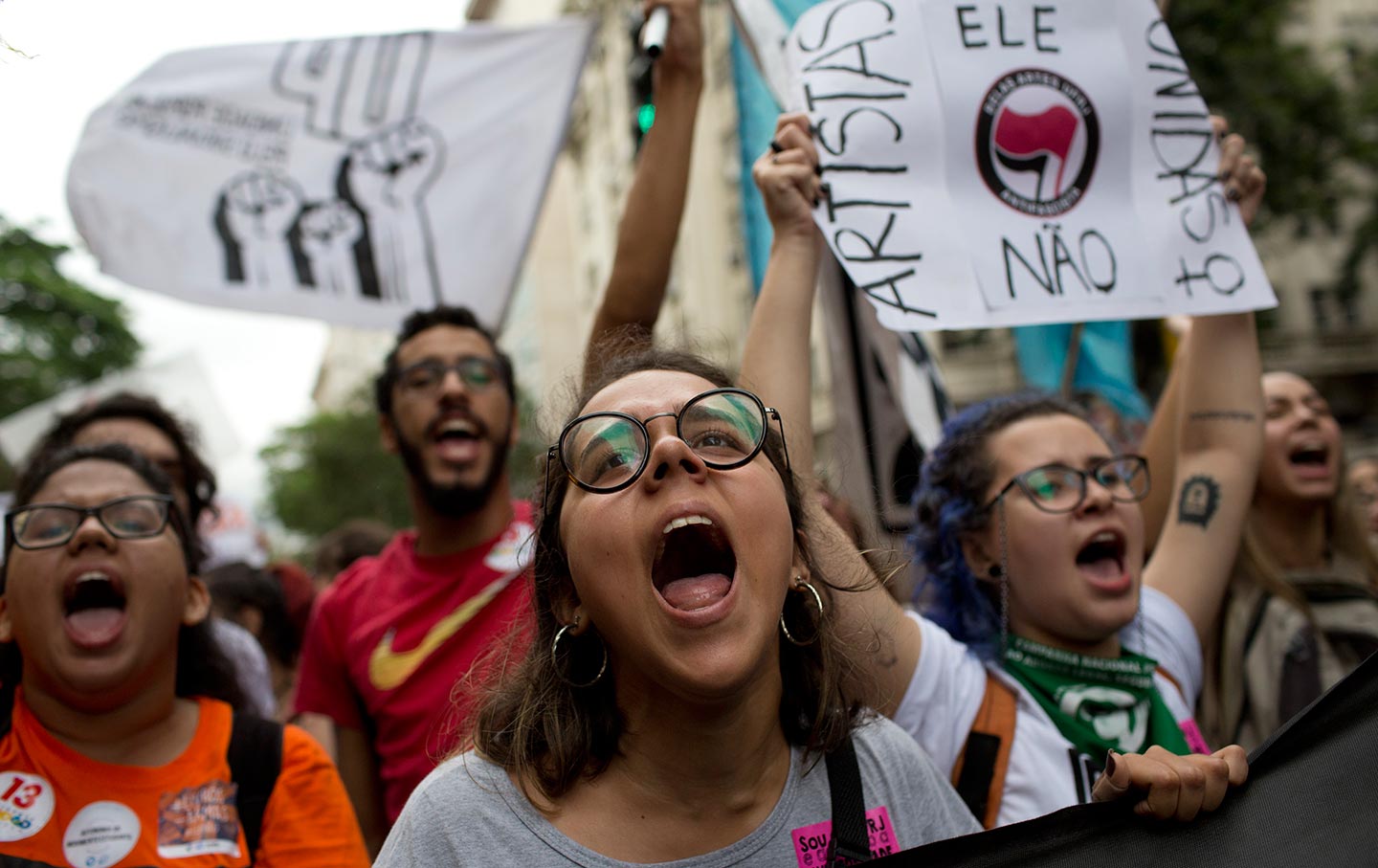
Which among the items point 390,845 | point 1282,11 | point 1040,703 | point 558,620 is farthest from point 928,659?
point 1282,11

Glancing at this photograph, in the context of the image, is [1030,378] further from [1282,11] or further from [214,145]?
[1282,11]

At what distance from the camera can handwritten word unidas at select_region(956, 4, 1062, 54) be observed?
8.50 ft

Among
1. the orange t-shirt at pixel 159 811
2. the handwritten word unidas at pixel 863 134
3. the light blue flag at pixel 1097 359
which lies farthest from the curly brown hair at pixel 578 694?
the light blue flag at pixel 1097 359

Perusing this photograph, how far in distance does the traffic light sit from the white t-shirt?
1567 millimetres

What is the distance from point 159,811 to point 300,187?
3.03 metres

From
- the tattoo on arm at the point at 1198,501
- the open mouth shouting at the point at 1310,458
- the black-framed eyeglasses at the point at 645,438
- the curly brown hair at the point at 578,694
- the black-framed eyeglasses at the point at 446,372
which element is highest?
the black-framed eyeglasses at the point at 645,438

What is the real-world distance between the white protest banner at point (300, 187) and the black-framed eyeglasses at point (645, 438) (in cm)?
284

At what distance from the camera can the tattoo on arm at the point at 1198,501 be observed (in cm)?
249

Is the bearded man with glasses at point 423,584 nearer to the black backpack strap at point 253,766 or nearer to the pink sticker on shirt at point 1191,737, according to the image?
the black backpack strap at point 253,766

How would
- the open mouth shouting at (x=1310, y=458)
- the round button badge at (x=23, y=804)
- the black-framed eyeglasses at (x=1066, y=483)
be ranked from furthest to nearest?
the open mouth shouting at (x=1310, y=458) < the black-framed eyeglasses at (x=1066, y=483) < the round button badge at (x=23, y=804)

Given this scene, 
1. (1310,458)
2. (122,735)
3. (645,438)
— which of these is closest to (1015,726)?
(645,438)

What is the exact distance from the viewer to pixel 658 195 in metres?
2.69

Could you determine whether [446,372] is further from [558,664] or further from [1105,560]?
[1105,560]

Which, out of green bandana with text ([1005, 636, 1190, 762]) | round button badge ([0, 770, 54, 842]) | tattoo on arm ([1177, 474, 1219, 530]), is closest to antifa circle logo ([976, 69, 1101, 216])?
tattoo on arm ([1177, 474, 1219, 530])
